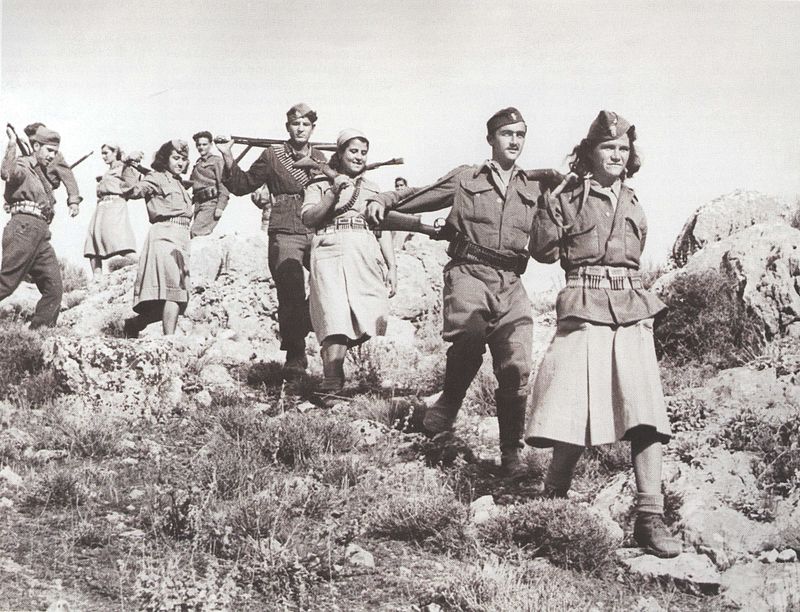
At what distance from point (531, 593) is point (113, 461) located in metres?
3.05

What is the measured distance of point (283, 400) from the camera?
24.7ft

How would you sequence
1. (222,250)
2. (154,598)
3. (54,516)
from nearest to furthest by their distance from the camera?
(154,598), (54,516), (222,250)

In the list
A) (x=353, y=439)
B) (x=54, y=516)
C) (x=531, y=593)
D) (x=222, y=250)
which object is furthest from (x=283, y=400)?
(x=222, y=250)

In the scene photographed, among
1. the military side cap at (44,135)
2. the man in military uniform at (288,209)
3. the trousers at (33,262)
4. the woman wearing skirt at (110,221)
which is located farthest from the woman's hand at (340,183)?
the woman wearing skirt at (110,221)

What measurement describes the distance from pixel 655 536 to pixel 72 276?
43.6ft

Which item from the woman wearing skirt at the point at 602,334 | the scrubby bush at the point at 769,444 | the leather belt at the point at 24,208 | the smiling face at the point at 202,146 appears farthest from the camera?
the smiling face at the point at 202,146

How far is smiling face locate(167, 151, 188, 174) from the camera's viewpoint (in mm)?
9453

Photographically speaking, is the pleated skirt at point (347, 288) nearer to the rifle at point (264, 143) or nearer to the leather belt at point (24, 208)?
the rifle at point (264, 143)

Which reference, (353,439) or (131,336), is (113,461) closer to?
(353,439)

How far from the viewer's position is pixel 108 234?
48.9 feet

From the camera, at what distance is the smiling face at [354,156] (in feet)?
25.1

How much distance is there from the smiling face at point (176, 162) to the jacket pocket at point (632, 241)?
17.3 feet

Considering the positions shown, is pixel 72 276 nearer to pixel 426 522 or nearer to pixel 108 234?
pixel 108 234

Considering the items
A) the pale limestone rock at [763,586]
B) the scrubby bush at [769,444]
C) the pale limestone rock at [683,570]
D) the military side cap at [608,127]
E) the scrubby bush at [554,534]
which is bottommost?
the pale limestone rock at [763,586]
